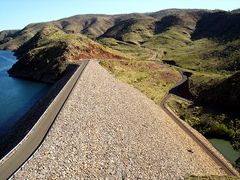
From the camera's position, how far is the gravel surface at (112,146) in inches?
1398

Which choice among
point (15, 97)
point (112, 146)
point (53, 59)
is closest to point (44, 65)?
point (53, 59)

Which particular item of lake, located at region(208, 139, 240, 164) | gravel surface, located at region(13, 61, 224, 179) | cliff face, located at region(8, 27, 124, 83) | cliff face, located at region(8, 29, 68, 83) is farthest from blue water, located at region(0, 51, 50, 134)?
lake, located at region(208, 139, 240, 164)

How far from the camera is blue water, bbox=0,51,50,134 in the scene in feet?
237

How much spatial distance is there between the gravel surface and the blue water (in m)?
16.1

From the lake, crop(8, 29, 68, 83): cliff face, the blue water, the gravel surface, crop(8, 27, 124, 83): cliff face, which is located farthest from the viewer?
crop(8, 27, 124, 83): cliff face

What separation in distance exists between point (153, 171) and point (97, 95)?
93.8 feet

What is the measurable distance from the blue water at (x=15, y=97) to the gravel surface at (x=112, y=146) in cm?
1609

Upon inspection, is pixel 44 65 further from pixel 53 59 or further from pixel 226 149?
pixel 226 149

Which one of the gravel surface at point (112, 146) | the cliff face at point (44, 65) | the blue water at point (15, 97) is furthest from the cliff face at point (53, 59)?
the gravel surface at point (112, 146)

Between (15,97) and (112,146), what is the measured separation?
193 ft

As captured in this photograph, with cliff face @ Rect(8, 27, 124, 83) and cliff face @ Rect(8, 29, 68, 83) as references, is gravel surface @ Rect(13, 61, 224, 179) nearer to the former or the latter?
cliff face @ Rect(8, 29, 68, 83)

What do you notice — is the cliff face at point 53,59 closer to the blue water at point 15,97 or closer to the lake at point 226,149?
the blue water at point 15,97

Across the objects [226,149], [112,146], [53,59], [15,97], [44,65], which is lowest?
[44,65]

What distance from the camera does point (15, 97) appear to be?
9506 cm
